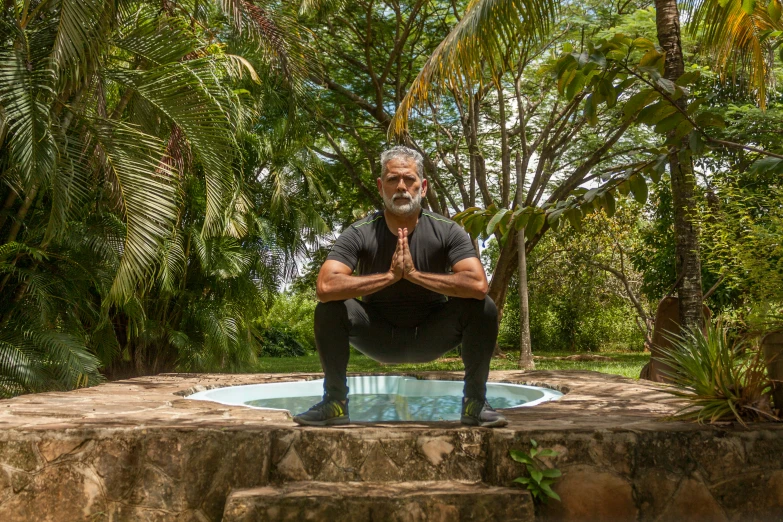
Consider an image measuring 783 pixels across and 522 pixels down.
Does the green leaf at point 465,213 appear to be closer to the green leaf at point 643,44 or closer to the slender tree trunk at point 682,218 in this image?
the green leaf at point 643,44

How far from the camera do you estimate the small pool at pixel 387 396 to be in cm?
575

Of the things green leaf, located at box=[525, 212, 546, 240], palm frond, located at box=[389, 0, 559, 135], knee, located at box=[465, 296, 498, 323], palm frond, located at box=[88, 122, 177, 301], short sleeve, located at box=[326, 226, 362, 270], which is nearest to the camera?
knee, located at box=[465, 296, 498, 323]

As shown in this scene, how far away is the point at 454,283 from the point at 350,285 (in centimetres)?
48

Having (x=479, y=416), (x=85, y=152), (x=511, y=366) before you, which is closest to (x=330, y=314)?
(x=479, y=416)

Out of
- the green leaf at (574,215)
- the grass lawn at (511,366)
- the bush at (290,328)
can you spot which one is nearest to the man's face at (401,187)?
the green leaf at (574,215)

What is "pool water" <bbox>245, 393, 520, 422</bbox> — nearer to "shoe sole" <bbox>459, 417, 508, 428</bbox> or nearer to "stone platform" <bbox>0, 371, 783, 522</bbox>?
"shoe sole" <bbox>459, 417, 508, 428</bbox>

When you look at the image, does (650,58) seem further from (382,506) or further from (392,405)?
(392,405)

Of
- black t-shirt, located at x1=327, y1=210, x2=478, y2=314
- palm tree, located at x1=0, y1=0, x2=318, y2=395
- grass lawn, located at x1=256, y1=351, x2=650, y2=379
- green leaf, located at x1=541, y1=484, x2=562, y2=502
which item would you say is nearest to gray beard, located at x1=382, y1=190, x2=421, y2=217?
black t-shirt, located at x1=327, y1=210, x2=478, y2=314

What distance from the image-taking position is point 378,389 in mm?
6973

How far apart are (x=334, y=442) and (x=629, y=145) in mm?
11729

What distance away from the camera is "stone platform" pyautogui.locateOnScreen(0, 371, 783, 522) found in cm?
291

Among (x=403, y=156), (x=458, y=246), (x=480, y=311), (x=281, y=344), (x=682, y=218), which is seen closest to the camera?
(x=480, y=311)

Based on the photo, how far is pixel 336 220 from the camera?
55.3 ft

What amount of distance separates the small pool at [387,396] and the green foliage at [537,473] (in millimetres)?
2476
